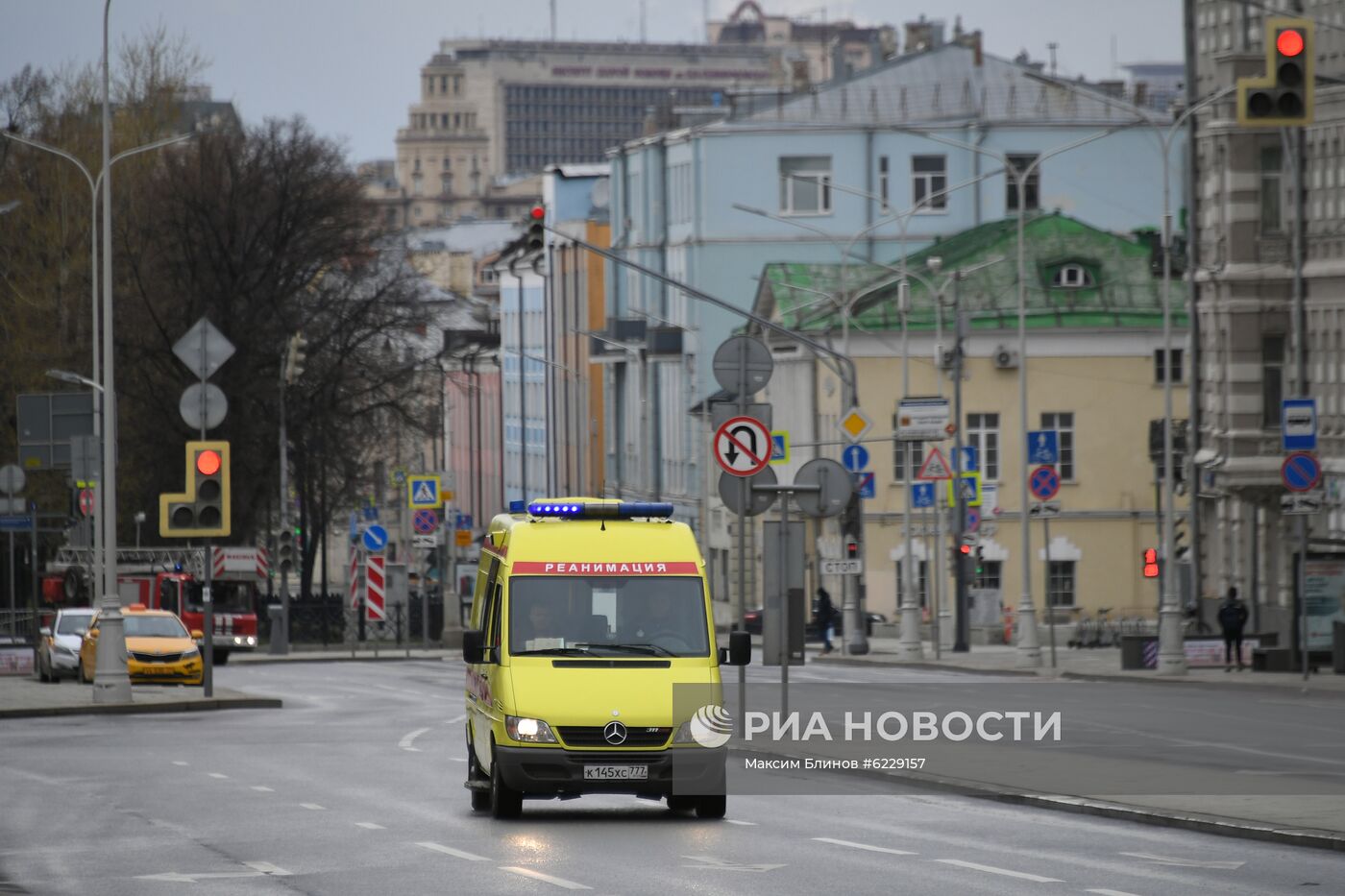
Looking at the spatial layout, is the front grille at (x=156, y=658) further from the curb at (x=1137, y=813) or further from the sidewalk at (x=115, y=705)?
the curb at (x=1137, y=813)

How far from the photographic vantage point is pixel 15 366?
2739 inches

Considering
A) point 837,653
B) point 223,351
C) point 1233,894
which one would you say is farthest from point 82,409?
point 1233,894

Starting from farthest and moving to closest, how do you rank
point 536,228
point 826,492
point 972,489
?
point 972,489, point 536,228, point 826,492

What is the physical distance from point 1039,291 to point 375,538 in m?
24.5

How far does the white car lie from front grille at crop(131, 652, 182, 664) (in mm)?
3038

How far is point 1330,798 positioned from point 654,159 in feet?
247

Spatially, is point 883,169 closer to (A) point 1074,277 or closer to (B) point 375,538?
(A) point 1074,277

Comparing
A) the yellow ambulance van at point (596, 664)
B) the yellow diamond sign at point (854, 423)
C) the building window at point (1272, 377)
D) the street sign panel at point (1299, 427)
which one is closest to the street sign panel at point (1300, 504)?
the street sign panel at point (1299, 427)

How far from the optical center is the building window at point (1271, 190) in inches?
1911

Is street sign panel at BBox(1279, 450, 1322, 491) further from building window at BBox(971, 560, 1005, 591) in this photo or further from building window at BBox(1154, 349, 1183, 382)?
building window at BBox(971, 560, 1005, 591)

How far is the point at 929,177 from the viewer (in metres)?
86.9

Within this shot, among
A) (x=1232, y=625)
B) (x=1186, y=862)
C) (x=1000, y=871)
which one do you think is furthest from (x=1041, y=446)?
(x=1000, y=871)

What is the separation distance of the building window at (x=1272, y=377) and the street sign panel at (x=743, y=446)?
2511cm

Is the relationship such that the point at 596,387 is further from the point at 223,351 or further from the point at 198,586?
the point at 223,351
